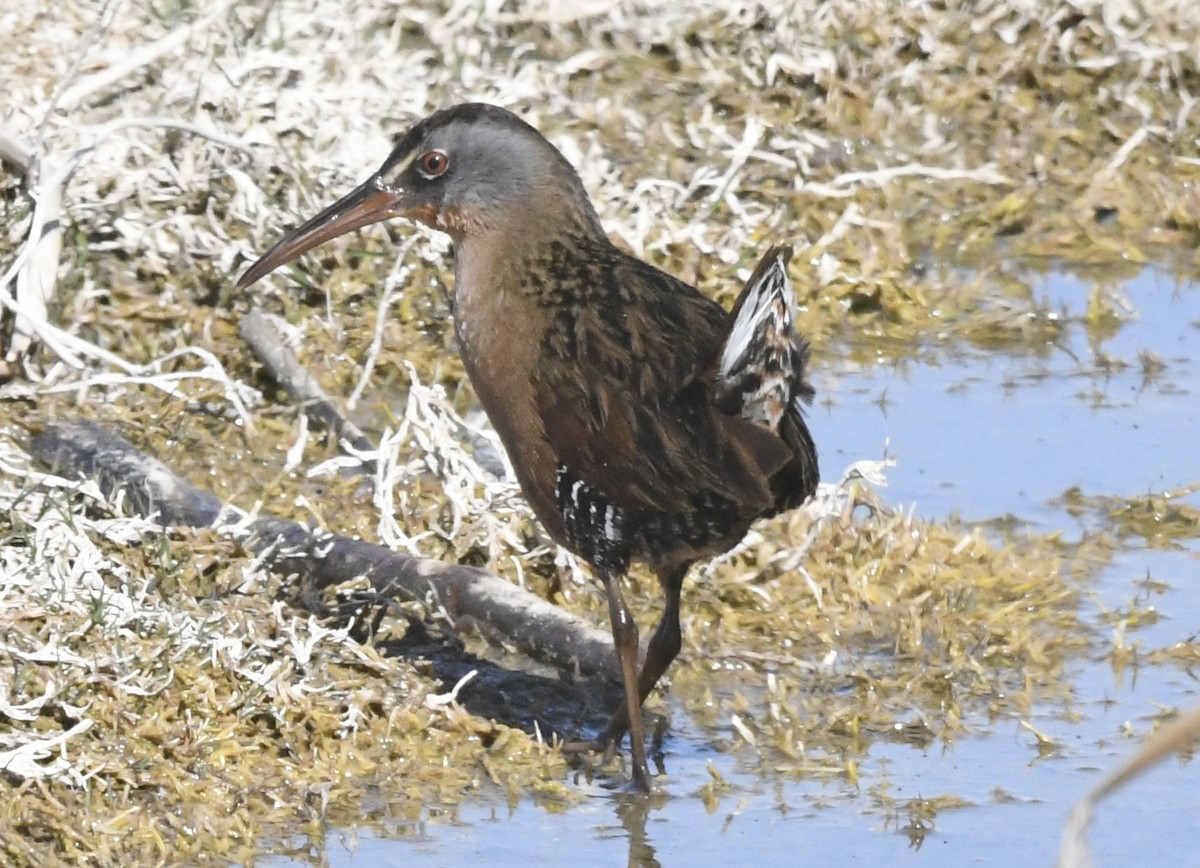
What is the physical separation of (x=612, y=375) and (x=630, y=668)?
59cm

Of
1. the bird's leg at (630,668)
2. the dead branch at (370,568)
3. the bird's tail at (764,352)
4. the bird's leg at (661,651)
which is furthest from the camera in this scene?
the dead branch at (370,568)

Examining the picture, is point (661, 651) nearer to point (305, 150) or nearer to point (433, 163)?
point (433, 163)

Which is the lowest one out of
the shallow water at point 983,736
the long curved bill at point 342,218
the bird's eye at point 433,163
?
the shallow water at point 983,736

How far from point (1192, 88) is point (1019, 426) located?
2489mm

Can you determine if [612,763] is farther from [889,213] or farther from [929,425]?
[889,213]

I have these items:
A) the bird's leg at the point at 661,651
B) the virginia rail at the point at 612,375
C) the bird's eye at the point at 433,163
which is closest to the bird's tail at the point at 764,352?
the virginia rail at the point at 612,375

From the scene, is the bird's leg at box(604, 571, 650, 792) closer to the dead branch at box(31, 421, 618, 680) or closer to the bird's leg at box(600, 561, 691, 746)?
the bird's leg at box(600, 561, 691, 746)

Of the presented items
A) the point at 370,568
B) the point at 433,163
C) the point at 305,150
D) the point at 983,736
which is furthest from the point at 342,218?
the point at 983,736

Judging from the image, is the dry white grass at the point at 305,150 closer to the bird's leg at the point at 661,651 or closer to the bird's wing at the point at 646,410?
the bird's leg at the point at 661,651

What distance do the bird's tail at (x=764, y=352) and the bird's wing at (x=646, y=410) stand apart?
0.11 ft

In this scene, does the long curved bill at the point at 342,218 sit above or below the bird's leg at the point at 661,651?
above

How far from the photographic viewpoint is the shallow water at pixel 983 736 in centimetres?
406

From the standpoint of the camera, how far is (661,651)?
14.8 ft

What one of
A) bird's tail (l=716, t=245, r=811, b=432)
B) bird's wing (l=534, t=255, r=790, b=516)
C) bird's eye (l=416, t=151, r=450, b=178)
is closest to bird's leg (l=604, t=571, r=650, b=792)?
bird's wing (l=534, t=255, r=790, b=516)
